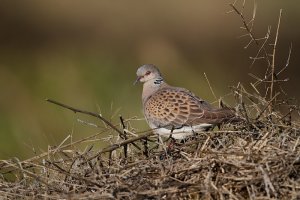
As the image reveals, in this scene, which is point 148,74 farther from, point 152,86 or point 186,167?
point 186,167

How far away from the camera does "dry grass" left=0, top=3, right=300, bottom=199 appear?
513cm

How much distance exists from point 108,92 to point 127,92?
0.27 m

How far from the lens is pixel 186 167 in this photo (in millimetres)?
5375

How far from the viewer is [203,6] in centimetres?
1369

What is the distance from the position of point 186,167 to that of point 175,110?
193cm

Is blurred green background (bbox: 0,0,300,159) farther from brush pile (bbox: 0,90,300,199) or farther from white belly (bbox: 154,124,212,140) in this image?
brush pile (bbox: 0,90,300,199)

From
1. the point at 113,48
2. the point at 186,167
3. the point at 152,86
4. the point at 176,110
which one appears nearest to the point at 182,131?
the point at 176,110

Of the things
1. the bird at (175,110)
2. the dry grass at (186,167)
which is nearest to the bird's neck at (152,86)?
the bird at (175,110)

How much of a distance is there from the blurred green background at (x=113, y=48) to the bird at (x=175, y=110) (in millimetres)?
2599

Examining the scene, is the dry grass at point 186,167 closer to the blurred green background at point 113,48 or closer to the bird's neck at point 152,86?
the bird's neck at point 152,86

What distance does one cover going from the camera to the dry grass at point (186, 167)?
202 inches

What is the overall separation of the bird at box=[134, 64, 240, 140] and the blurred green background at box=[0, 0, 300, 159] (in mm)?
2599

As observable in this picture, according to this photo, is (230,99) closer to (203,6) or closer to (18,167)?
(18,167)

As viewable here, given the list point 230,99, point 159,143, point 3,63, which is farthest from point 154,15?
point 159,143
